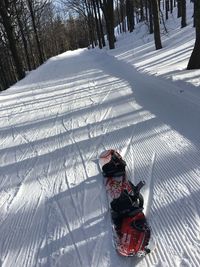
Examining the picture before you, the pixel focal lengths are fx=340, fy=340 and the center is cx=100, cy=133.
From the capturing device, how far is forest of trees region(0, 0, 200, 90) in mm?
19725

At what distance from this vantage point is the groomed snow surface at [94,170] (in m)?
3.29

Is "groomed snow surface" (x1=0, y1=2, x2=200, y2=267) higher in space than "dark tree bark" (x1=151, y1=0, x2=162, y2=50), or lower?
lower

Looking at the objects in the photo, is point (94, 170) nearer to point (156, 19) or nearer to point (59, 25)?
point (156, 19)

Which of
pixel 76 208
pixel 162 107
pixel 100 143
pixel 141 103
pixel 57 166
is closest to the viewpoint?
pixel 76 208

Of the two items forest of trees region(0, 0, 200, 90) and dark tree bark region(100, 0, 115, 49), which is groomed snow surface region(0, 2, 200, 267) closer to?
forest of trees region(0, 0, 200, 90)

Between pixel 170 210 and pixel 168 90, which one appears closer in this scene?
pixel 170 210

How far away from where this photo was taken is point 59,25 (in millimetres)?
66688

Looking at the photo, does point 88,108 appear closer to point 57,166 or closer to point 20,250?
point 57,166

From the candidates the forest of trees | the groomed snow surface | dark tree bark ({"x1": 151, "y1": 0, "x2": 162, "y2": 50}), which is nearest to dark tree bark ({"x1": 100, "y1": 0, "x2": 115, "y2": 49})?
the forest of trees

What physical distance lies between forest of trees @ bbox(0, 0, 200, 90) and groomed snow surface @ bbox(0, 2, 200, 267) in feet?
9.83

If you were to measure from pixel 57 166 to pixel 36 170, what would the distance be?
1.11ft

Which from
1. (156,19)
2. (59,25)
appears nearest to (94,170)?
(156,19)

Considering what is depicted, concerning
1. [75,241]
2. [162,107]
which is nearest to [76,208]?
[75,241]

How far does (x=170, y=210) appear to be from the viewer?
3645 millimetres
